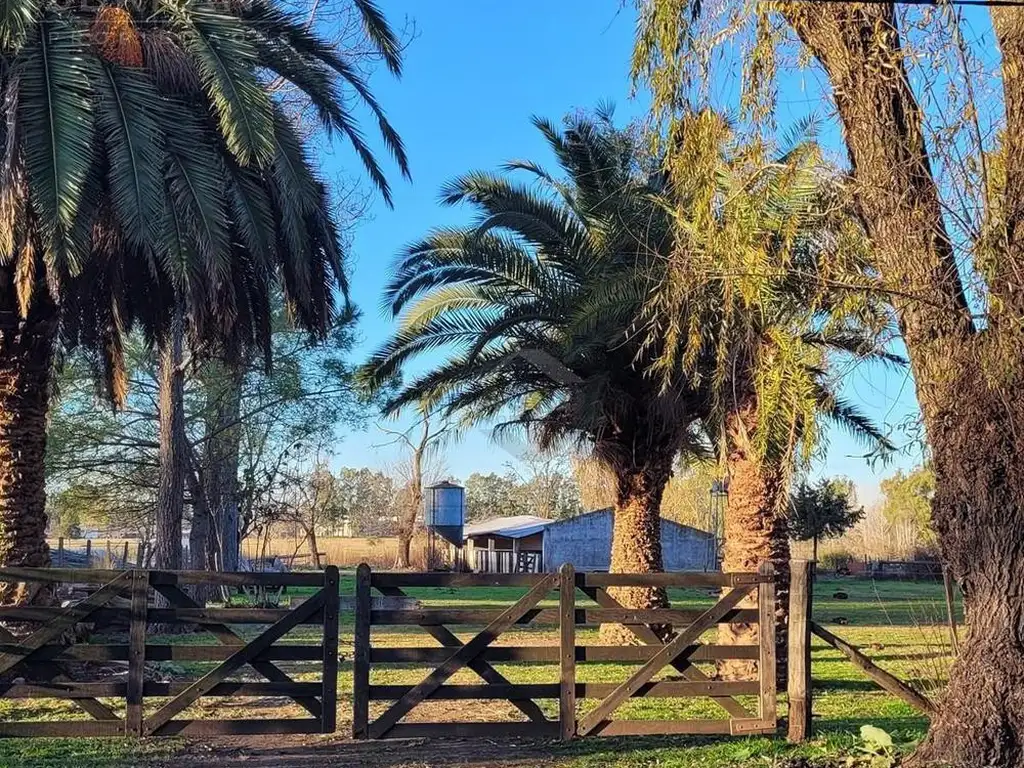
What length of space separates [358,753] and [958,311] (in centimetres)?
550

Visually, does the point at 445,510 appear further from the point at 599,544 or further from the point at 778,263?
the point at 778,263

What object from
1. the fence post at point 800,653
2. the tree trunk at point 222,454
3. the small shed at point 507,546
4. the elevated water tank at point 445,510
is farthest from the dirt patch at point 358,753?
the small shed at point 507,546

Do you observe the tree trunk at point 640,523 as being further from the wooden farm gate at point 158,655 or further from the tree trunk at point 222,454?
the tree trunk at point 222,454

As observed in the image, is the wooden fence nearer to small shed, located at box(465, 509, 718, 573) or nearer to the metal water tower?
the metal water tower

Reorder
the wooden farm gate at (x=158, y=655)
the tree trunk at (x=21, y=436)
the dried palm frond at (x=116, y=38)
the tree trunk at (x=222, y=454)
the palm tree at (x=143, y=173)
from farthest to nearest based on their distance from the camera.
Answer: the tree trunk at (x=222, y=454) → the tree trunk at (x=21, y=436) → the dried palm frond at (x=116, y=38) → the palm tree at (x=143, y=173) → the wooden farm gate at (x=158, y=655)

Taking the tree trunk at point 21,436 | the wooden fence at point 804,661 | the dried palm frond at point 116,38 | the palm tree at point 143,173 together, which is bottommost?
the wooden fence at point 804,661

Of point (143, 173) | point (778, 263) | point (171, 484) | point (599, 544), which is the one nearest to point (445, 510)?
point (599, 544)

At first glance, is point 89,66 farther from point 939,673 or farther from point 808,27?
point 939,673

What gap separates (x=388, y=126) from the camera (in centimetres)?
1427

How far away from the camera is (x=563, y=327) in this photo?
15406 mm

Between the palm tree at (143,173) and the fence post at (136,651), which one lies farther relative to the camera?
the palm tree at (143,173)

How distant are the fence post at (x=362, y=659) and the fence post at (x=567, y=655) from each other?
61.7 inches

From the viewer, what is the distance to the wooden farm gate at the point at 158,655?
24.7 ft

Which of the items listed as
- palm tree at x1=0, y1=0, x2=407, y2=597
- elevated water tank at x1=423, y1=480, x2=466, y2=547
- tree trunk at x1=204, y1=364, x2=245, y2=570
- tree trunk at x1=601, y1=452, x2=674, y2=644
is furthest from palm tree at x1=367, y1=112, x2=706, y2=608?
elevated water tank at x1=423, y1=480, x2=466, y2=547
